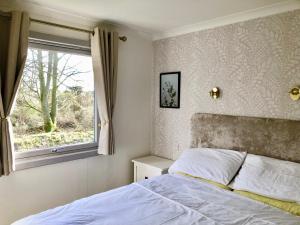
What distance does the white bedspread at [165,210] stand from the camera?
5.14 feet

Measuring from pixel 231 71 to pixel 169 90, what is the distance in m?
0.90

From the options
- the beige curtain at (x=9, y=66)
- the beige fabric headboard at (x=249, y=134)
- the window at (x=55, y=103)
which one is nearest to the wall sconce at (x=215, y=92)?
the beige fabric headboard at (x=249, y=134)

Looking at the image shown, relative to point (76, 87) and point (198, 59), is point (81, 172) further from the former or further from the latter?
point (198, 59)

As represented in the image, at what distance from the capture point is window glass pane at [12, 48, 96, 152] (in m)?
2.40

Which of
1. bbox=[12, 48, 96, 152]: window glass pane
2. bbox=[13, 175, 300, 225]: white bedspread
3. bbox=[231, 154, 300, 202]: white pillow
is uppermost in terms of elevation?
bbox=[12, 48, 96, 152]: window glass pane

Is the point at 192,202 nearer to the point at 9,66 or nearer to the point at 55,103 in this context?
the point at 55,103

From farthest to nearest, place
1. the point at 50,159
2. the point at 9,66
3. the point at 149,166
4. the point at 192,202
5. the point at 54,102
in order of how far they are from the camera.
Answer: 1. the point at 149,166
2. the point at 54,102
3. the point at 50,159
4. the point at 9,66
5. the point at 192,202

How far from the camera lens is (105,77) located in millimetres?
2752

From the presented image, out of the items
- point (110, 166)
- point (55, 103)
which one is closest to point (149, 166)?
point (110, 166)

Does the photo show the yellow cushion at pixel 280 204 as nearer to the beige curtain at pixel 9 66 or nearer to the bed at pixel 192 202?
the bed at pixel 192 202

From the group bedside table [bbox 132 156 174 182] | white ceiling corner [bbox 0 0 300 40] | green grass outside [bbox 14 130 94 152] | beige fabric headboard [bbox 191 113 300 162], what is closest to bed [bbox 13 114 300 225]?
beige fabric headboard [bbox 191 113 300 162]

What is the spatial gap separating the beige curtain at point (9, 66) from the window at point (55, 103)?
0.62 feet

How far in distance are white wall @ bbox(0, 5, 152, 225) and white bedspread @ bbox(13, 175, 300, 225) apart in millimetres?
826

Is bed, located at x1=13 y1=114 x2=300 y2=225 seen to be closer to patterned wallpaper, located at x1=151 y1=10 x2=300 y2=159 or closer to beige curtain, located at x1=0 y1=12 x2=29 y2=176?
patterned wallpaper, located at x1=151 y1=10 x2=300 y2=159
